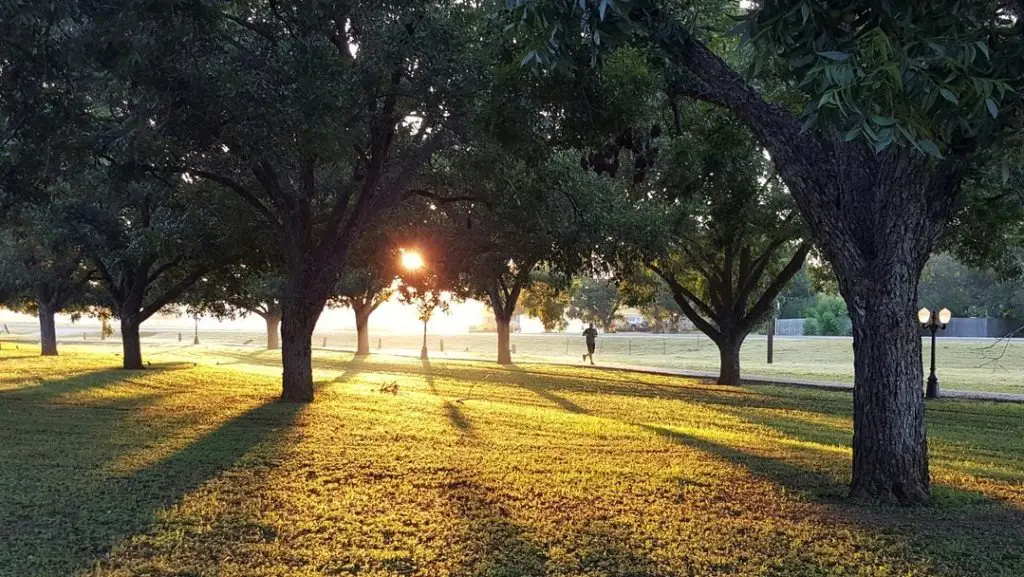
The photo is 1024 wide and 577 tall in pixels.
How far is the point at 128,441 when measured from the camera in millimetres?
8648

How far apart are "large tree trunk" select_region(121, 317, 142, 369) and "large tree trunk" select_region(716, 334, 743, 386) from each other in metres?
17.8

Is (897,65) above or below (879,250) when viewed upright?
above

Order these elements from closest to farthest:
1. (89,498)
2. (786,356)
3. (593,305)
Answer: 1. (89,498)
2. (786,356)
3. (593,305)

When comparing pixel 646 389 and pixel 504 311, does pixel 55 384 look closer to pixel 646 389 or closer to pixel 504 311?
pixel 646 389

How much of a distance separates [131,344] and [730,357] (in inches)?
724

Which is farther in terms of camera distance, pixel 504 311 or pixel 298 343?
pixel 504 311

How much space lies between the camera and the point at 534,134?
9703mm

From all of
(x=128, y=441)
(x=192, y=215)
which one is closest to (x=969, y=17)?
(x=128, y=441)

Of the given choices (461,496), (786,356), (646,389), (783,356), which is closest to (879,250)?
(461,496)

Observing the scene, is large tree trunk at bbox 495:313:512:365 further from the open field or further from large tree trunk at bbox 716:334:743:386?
large tree trunk at bbox 716:334:743:386

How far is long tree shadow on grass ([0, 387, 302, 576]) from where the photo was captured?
459 centimetres

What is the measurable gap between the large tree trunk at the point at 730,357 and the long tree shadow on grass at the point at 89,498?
16.6 m

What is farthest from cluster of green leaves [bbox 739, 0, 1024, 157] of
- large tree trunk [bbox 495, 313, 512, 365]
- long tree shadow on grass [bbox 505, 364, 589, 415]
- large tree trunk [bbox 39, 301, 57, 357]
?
large tree trunk [bbox 39, 301, 57, 357]

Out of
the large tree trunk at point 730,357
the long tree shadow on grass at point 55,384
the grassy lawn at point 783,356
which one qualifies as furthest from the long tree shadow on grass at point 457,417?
the grassy lawn at point 783,356
